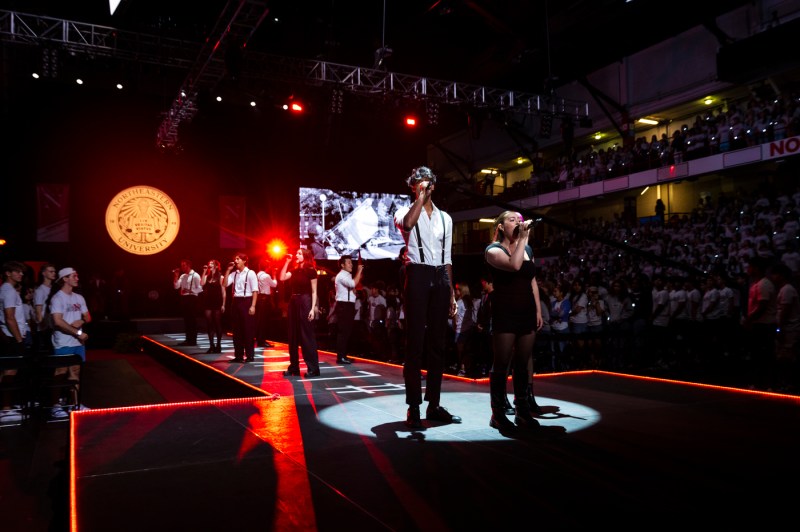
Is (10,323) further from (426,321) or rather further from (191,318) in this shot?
(191,318)

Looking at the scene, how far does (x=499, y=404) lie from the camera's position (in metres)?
3.76

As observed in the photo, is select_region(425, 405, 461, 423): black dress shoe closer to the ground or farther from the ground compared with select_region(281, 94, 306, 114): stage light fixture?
closer to the ground

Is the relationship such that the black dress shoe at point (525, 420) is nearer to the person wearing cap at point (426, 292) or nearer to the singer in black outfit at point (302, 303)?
the person wearing cap at point (426, 292)

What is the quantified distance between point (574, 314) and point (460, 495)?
27.5 ft

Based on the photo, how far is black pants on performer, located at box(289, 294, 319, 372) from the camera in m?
6.79

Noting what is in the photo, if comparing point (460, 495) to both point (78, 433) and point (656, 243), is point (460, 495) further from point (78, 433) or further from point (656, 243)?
point (656, 243)

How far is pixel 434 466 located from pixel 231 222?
18235 millimetres

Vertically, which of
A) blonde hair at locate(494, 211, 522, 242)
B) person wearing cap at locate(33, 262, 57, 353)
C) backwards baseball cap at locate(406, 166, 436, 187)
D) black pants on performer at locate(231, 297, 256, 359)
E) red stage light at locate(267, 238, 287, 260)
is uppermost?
red stage light at locate(267, 238, 287, 260)

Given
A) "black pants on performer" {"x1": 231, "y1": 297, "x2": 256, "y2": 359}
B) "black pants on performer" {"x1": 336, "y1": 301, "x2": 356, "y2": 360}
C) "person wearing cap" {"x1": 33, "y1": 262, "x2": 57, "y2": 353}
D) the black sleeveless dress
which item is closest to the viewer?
the black sleeveless dress

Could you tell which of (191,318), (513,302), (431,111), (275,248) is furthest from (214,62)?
(513,302)

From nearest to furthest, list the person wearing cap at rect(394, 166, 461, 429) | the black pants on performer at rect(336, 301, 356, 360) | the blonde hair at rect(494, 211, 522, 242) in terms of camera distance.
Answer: the person wearing cap at rect(394, 166, 461, 429)
the blonde hair at rect(494, 211, 522, 242)
the black pants on performer at rect(336, 301, 356, 360)

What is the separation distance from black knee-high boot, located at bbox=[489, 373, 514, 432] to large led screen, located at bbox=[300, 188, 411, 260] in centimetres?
1676

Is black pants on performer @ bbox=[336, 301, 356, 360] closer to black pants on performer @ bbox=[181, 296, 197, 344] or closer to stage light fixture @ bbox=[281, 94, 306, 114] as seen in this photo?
black pants on performer @ bbox=[181, 296, 197, 344]

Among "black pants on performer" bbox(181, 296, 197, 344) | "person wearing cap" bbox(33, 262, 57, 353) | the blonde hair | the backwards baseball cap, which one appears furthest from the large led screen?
the backwards baseball cap
